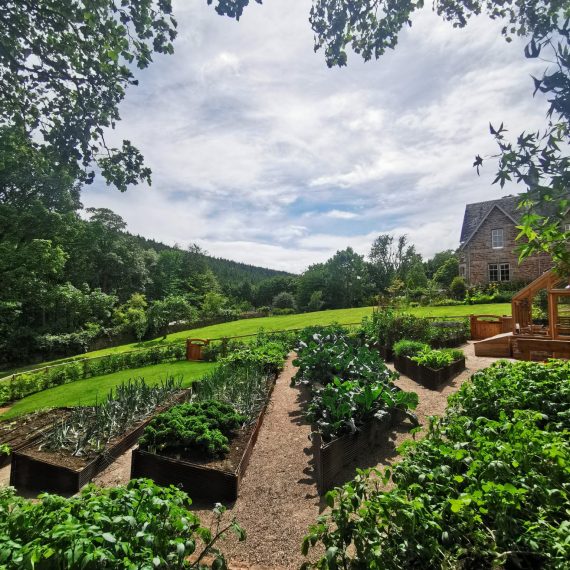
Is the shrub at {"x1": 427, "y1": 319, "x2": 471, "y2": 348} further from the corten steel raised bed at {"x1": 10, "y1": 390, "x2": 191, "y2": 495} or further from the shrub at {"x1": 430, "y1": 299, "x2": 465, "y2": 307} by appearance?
the shrub at {"x1": 430, "y1": 299, "x2": 465, "y2": 307}

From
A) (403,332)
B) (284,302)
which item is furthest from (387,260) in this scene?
(403,332)

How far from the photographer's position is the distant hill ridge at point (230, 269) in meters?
75.1

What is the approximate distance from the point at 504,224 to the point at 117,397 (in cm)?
3224

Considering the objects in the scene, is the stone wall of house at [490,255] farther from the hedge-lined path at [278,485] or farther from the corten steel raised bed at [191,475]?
the corten steel raised bed at [191,475]

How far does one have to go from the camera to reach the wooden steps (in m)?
10.9

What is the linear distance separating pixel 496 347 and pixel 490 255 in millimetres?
22128

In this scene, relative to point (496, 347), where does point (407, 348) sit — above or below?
above

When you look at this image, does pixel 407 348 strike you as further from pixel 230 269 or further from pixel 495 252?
pixel 230 269

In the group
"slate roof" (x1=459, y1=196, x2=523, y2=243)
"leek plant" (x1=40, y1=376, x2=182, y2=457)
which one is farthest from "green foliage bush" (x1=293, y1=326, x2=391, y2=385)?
"slate roof" (x1=459, y1=196, x2=523, y2=243)

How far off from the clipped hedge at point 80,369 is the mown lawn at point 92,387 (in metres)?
0.42

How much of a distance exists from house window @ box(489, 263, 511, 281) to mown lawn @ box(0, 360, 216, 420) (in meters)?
26.1

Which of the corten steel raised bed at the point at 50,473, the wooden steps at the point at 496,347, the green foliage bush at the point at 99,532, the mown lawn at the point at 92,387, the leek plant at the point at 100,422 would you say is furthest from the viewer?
the wooden steps at the point at 496,347

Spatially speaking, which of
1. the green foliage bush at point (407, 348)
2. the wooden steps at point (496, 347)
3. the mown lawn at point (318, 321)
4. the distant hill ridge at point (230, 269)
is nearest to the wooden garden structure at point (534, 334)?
the wooden steps at point (496, 347)

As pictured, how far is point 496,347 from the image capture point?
11.0 metres
